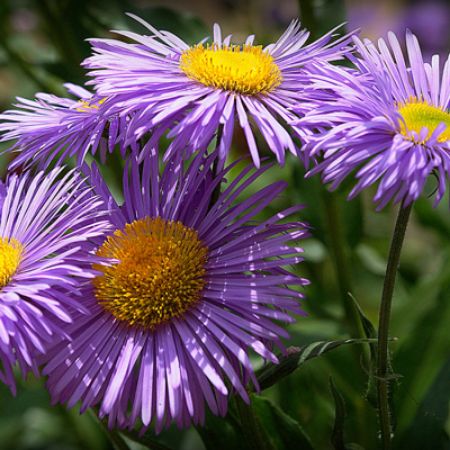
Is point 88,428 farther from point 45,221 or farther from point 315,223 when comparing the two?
point 45,221

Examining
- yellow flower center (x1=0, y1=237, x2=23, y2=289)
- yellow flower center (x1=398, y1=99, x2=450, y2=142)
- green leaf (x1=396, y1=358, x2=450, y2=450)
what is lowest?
green leaf (x1=396, y1=358, x2=450, y2=450)

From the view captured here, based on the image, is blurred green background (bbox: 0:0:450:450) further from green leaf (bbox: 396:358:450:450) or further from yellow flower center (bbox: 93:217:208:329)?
yellow flower center (bbox: 93:217:208:329)

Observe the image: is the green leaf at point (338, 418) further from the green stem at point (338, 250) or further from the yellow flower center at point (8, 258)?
the green stem at point (338, 250)

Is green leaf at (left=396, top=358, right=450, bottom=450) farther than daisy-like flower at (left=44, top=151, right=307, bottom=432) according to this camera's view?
Yes

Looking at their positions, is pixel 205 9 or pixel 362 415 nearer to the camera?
pixel 362 415

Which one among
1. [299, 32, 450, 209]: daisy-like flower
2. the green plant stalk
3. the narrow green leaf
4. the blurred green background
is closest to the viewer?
[299, 32, 450, 209]: daisy-like flower

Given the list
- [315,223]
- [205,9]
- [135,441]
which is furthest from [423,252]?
[205,9]

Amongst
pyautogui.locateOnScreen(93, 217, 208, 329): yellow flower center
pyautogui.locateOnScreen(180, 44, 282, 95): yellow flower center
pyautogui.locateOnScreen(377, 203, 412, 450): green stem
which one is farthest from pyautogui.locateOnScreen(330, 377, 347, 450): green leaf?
pyautogui.locateOnScreen(180, 44, 282, 95): yellow flower center
